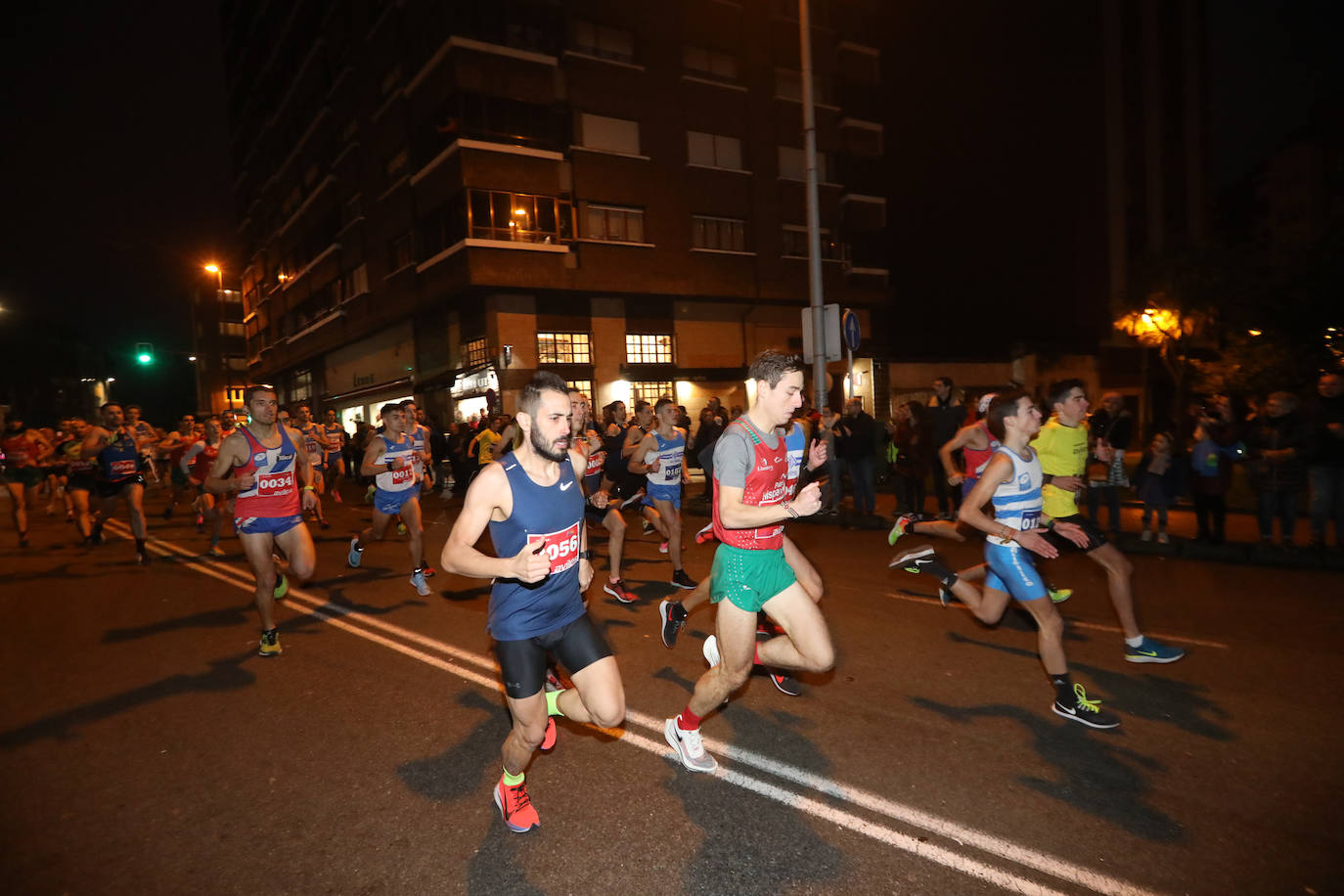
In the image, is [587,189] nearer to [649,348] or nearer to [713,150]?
[713,150]

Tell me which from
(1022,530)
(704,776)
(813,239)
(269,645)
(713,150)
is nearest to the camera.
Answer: (704,776)

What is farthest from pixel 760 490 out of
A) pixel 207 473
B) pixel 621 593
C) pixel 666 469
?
pixel 207 473

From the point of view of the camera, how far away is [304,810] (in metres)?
3.52

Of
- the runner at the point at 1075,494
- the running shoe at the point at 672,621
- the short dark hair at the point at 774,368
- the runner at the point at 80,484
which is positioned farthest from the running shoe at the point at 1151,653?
the runner at the point at 80,484

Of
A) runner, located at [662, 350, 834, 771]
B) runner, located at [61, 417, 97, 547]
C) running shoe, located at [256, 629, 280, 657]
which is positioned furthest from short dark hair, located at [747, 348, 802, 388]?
runner, located at [61, 417, 97, 547]

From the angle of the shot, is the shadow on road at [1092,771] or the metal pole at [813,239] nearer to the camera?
the shadow on road at [1092,771]

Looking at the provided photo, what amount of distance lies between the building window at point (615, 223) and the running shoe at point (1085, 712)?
2288 centimetres

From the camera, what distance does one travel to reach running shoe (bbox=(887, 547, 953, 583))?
5.51 meters

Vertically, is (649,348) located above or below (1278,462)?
above

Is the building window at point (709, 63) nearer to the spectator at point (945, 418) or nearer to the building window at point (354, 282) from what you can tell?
the building window at point (354, 282)

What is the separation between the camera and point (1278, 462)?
317 inches

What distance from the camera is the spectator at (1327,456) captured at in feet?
25.0

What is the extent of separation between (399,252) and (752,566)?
2841 centimetres

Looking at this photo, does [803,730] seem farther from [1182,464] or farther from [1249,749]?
[1182,464]
